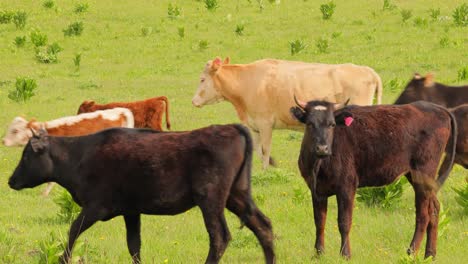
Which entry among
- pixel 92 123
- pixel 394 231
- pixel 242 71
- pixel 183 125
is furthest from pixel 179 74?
pixel 394 231

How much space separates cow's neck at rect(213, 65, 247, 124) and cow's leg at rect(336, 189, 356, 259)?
7304 millimetres

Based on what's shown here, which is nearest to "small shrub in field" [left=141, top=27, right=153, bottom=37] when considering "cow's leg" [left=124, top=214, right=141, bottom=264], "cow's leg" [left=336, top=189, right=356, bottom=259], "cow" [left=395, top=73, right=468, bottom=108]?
"cow" [left=395, top=73, right=468, bottom=108]

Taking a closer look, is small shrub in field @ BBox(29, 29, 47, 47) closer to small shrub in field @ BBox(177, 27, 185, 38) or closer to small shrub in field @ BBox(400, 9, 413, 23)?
small shrub in field @ BBox(177, 27, 185, 38)

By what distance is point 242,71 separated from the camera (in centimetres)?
1686

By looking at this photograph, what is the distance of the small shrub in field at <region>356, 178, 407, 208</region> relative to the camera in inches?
469

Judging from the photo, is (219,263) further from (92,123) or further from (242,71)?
(242,71)

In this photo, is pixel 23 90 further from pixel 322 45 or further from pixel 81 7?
pixel 81 7

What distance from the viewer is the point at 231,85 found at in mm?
16891

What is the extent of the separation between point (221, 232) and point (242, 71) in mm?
8364

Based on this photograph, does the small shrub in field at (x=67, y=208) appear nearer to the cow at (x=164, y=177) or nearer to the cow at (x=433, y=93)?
the cow at (x=164, y=177)

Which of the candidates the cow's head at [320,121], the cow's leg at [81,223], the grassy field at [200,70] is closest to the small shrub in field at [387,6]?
the grassy field at [200,70]

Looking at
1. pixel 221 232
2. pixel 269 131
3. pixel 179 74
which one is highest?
pixel 221 232

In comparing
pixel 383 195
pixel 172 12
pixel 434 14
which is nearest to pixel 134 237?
pixel 383 195

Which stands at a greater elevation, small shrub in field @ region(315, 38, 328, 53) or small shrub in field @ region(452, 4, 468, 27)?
small shrub in field @ region(452, 4, 468, 27)
